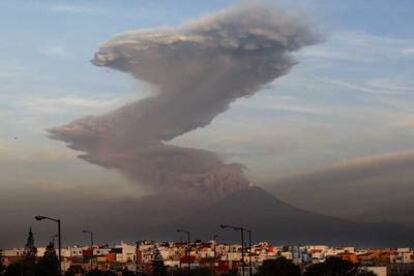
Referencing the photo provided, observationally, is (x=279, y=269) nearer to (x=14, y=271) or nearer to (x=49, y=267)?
(x=49, y=267)

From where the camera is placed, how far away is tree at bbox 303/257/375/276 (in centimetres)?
13762

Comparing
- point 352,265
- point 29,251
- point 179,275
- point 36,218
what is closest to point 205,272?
point 179,275

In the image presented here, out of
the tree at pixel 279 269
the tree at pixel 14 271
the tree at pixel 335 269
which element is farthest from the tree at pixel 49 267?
the tree at pixel 335 269

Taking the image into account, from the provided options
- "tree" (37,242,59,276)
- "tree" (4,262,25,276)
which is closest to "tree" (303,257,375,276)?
"tree" (37,242,59,276)

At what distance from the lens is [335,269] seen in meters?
141

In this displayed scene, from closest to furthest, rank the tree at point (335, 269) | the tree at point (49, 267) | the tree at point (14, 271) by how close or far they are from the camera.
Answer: the tree at point (14, 271), the tree at point (49, 267), the tree at point (335, 269)

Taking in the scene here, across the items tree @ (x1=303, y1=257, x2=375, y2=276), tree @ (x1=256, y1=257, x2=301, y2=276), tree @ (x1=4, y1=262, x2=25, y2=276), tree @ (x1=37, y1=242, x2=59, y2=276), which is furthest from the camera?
tree @ (x1=303, y1=257, x2=375, y2=276)

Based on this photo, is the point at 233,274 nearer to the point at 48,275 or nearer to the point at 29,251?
the point at 48,275

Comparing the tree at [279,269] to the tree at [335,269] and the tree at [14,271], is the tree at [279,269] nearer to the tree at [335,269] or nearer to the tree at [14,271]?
the tree at [335,269]

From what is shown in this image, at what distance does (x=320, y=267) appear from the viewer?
461 feet

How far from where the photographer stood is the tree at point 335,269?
138 metres

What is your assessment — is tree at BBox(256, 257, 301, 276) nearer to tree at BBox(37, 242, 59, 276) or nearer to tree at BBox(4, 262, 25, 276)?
tree at BBox(37, 242, 59, 276)

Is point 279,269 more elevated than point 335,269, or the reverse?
point 279,269

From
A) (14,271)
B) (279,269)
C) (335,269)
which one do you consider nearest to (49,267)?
(14,271)
